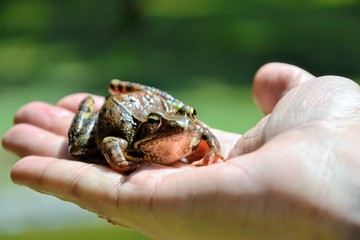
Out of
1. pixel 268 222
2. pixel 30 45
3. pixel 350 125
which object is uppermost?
pixel 30 45

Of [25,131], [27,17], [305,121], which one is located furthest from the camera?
[27,17]

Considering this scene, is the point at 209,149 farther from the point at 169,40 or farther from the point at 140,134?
the point at 169,40

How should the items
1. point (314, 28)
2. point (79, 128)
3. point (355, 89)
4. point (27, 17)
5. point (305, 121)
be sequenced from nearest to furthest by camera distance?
1. point (305, 121)
2. point (355, 89)
3. point (79, 128)
4. point (314, 28)
5. point (27, 17)

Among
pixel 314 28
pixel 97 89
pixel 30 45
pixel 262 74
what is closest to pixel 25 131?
pixel 262 74

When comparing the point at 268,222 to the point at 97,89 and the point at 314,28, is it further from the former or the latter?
the point at 314,28

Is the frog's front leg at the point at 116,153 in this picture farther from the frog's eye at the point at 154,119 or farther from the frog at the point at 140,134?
the frog's eye at the point at 154,119

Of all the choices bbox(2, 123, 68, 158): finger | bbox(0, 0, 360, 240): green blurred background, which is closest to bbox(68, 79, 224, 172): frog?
bbox(2, 123, 68, 158): finger

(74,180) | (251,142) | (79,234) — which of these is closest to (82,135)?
(74,180)
